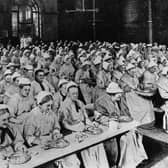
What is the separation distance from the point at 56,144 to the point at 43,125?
605 mm

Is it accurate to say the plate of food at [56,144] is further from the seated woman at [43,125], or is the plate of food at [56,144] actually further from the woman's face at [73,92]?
the woman's face at [73,92]

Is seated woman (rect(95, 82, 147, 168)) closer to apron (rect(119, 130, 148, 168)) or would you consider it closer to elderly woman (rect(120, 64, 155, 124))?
apron (rect(119, 130, 148, 168))

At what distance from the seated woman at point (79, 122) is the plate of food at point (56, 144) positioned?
0.51 meters

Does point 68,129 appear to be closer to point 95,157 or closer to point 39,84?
point 95,157

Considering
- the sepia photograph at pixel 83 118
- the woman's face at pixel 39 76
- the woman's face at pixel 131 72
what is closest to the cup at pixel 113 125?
the sepia photograph at pixel 83 118

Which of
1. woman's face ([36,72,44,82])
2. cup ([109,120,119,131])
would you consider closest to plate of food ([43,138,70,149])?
cup ([109,120,119,131])

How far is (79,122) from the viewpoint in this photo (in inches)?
174

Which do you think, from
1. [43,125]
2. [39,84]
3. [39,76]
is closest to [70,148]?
[43,125]

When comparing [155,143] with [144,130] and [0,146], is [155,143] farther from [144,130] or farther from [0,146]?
[0,146]

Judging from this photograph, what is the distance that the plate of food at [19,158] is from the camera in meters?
3.02

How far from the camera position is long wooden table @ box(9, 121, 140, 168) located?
307 cm

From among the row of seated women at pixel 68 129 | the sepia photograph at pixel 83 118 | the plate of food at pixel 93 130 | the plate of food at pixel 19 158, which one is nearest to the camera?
the plate of food at pixel 19 158

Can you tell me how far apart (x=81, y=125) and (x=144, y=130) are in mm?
988

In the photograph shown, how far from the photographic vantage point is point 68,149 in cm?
340
